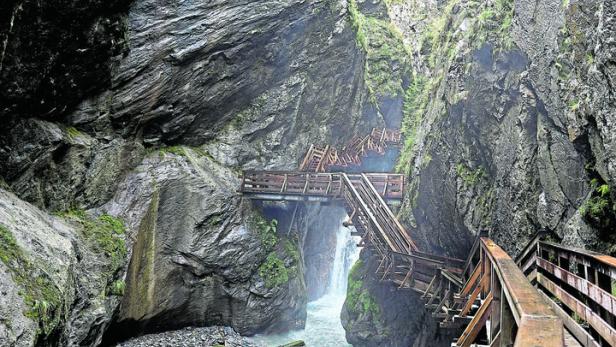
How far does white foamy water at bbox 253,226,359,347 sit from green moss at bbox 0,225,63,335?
32.5 ft

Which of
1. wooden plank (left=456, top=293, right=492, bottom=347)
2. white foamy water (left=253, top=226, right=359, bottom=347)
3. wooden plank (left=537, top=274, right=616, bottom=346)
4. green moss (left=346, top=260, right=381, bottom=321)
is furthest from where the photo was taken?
white foamy water (left=253, top=226, right=359, bottom=347)

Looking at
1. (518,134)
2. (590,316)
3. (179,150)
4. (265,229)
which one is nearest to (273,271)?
(265,229)

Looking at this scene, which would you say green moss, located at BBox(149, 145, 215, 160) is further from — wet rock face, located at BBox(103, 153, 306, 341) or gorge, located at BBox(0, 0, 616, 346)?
wet rock face, located at BBox(103, 153, 306, 341)

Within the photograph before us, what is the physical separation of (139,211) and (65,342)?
6.37 m

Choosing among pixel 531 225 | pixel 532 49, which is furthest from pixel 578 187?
pixel 532 49

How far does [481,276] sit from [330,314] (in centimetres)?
1813

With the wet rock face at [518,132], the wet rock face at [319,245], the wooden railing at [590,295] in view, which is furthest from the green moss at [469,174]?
the wet rock face at [319,245]

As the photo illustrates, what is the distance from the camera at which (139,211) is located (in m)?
16.5

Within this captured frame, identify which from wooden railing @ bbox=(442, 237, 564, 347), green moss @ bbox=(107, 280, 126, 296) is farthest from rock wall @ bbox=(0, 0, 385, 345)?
wooden railing @ bbox=(442, 237, 564, 347)

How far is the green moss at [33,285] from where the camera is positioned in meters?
8.39

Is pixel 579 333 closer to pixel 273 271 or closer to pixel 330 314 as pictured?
pixel 273 271

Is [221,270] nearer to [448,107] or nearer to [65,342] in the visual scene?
[65,342]

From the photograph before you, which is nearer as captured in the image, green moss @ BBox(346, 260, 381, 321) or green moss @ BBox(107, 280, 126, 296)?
green moss @ BBox(107, 280, 126, 296)

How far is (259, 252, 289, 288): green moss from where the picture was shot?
19031 mm
